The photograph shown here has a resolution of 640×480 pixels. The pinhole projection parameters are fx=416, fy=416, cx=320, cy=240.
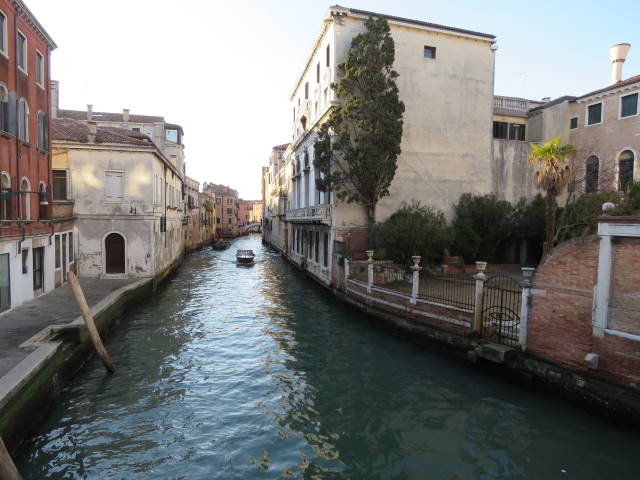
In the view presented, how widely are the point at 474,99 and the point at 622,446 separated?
1738cm

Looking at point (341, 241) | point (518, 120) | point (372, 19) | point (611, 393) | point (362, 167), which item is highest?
point (372, 19)

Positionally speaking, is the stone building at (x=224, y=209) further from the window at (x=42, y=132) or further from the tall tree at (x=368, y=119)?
the window at (x=42, y=132)

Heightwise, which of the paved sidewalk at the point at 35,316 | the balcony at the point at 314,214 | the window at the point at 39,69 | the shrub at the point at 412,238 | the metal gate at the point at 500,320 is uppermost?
the window at the point at 39,69

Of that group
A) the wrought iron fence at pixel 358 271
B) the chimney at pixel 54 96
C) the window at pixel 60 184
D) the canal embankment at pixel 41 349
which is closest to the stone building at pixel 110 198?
the window at pixel 60 184

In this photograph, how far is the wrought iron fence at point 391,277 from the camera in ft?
44.4

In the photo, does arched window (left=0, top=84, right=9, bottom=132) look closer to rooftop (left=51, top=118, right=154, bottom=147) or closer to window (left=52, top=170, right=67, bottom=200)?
rooftop (left=51, top=118, right=154, bottom=147)

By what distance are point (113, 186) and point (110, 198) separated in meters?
0.55

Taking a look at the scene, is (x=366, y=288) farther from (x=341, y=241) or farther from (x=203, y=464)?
(x=203, y=464)

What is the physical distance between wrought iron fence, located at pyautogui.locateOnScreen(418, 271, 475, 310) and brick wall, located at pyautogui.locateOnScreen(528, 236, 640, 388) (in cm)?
203

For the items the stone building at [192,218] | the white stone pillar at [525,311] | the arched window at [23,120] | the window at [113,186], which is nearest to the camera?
the white stone pillar at [525,311]

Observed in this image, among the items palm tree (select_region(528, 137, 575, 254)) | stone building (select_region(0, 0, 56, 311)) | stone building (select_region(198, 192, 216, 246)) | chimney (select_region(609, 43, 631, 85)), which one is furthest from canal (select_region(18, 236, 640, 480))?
stone building (select_region(198, 192, 216, 246))

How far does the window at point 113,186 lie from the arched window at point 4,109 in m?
6.78

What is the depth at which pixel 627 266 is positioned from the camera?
7.00 m

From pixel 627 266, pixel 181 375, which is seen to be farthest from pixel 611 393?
pixel 181 375
